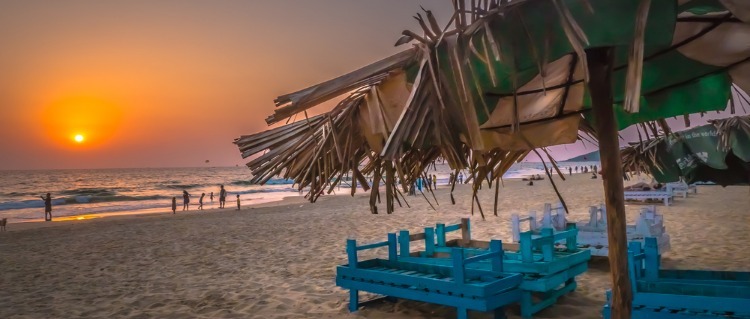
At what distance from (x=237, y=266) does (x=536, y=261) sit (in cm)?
599

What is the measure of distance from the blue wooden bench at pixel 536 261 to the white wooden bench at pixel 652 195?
43.7ft

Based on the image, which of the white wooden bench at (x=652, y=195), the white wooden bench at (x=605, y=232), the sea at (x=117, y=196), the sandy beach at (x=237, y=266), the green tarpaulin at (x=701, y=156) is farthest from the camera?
the sea at (x=117, y=196)

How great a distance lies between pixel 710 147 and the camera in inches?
247

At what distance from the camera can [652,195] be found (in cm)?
1736

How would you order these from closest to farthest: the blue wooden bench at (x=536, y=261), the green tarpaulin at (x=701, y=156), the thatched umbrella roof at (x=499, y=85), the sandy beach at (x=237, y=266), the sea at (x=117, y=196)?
the thatched umbrella roof at (x=499, y=85)
the blue wooden bench at (x=536, y=261)
the green tarpaulin at (x=701, y=156)
the sandy beach at (x=237, y=266)
the sea at (x=117, y=196)

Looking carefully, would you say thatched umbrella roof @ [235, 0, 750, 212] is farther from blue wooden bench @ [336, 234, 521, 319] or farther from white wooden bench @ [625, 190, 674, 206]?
white wooden bench @ [625, 190, 674, 206]

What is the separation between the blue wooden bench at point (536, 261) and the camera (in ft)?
16.4

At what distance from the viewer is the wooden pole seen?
2631 mm

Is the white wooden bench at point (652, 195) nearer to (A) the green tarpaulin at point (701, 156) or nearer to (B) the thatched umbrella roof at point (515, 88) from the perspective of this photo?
(A) the green tarpaulin at point (701, 156)

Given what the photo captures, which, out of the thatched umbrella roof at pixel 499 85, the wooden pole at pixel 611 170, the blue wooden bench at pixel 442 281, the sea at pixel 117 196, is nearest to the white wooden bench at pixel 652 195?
the sea at pixel 117 196

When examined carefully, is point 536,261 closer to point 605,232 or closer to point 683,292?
point 683,292

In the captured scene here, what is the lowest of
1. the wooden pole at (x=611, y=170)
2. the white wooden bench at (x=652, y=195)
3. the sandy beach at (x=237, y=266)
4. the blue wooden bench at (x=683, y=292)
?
the sandy beach at (x=237, y=266)

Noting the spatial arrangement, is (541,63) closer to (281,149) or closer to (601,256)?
(281,149)

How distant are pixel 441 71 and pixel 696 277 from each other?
3.50 m
